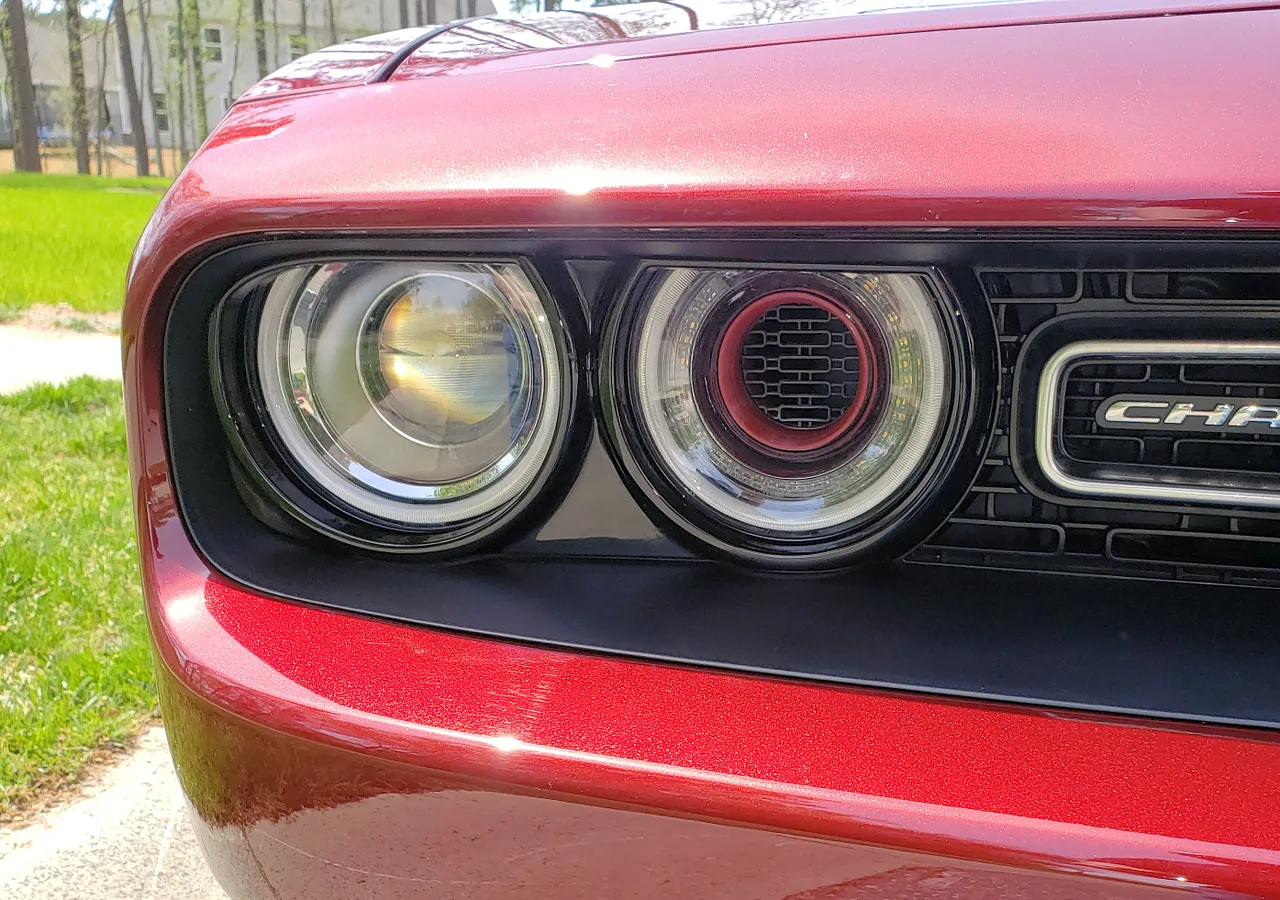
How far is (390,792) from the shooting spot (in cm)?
64

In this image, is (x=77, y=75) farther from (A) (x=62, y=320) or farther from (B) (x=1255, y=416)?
(B) (x=1255, y=416)

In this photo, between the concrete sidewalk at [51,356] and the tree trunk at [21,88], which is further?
the tree trunk at [21,88]

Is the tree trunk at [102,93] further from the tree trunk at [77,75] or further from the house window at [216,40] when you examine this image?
the house window at [216,40]

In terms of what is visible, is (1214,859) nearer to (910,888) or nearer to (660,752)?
(910,888)

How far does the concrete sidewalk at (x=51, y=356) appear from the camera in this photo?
452 cm

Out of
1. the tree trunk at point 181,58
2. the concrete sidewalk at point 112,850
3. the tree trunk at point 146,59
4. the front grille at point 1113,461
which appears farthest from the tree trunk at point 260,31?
the front grille at point 1113,461

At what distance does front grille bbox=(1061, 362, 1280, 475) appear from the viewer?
68cm

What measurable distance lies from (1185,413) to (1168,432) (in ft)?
0.06

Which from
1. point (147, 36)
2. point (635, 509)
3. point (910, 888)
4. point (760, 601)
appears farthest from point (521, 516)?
point (147, 36)

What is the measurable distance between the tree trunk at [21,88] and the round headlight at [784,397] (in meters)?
27.4

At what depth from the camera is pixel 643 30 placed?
854mm

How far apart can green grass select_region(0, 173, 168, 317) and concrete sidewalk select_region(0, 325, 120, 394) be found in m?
0.39

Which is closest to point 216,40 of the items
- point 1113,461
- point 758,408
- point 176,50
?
point 176,50

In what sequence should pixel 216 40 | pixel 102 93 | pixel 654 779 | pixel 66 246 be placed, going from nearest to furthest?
pixel 654 779, pixel 66 246, pixel 102 93, pixel 216 40
